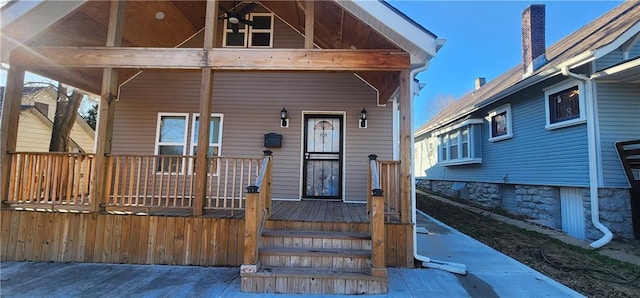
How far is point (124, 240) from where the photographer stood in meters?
4.31

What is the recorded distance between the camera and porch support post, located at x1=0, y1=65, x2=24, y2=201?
14.7ft

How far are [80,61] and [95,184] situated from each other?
1.84 metres

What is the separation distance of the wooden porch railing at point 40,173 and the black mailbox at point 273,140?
9.96ft

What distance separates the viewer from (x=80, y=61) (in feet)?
15.0

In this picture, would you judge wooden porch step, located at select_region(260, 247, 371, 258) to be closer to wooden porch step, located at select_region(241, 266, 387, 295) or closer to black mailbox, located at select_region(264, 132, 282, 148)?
wooden porch step, located at select_region(241, 266, 387, 295)

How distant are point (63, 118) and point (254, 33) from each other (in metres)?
6.13

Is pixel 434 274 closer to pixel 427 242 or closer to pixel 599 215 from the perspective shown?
pixel 427 242

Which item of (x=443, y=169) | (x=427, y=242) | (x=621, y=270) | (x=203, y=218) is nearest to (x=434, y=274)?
(x=427, y=242)

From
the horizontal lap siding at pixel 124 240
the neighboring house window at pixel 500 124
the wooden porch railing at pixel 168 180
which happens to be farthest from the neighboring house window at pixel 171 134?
the neighboring house window at pixel 500 124

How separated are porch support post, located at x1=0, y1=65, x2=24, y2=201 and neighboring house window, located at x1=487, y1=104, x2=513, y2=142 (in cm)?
1118

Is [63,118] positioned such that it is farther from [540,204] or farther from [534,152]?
[540,204]

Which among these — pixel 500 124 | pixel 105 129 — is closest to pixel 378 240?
pixel 105 129

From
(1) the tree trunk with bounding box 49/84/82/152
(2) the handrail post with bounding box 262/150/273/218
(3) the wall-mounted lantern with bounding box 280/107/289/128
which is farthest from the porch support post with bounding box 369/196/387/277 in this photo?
(1) the tree trunk with bounding box 49/84/82/152

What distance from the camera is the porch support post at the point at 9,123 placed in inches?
177
